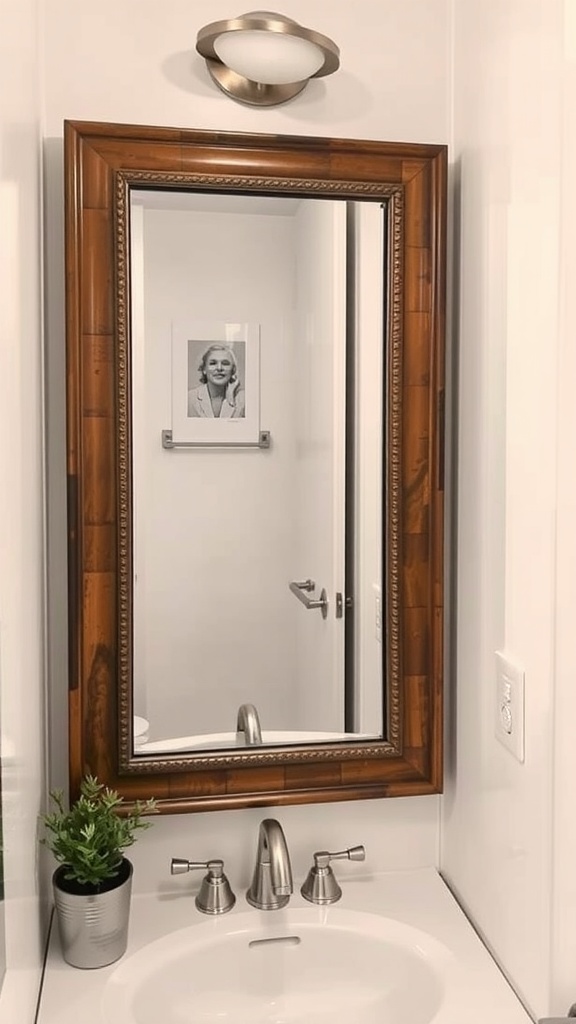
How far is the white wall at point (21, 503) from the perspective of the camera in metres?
0.88

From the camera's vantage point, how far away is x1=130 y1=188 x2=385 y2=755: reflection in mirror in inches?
52.6

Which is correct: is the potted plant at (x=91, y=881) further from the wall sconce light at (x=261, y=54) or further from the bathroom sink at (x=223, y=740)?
the wall sconce light at (x=261, y=54)

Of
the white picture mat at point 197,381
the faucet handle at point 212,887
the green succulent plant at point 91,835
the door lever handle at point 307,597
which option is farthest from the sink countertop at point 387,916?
the white picture mat at point 197,381

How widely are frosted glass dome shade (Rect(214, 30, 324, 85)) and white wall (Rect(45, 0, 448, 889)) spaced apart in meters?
0.08

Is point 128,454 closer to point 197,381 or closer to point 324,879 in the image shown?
point 197,381

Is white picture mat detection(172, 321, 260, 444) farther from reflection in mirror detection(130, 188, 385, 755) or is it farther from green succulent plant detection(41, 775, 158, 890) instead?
green succulent plant detection(41, 775, 158, 890)

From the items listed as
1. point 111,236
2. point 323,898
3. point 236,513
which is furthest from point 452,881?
point 111,236

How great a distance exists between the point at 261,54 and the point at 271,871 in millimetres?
1110

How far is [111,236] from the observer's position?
1289 mm

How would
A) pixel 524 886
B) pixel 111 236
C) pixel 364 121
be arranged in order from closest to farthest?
1. pixel 524 886
2. pixel 111 236
3. pixel 364 121

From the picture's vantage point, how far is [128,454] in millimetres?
1322

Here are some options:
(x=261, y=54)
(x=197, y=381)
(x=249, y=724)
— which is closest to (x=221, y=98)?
(x=261, y=54)

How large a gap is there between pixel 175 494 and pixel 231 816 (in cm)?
50

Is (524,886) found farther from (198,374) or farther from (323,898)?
(198,374)
